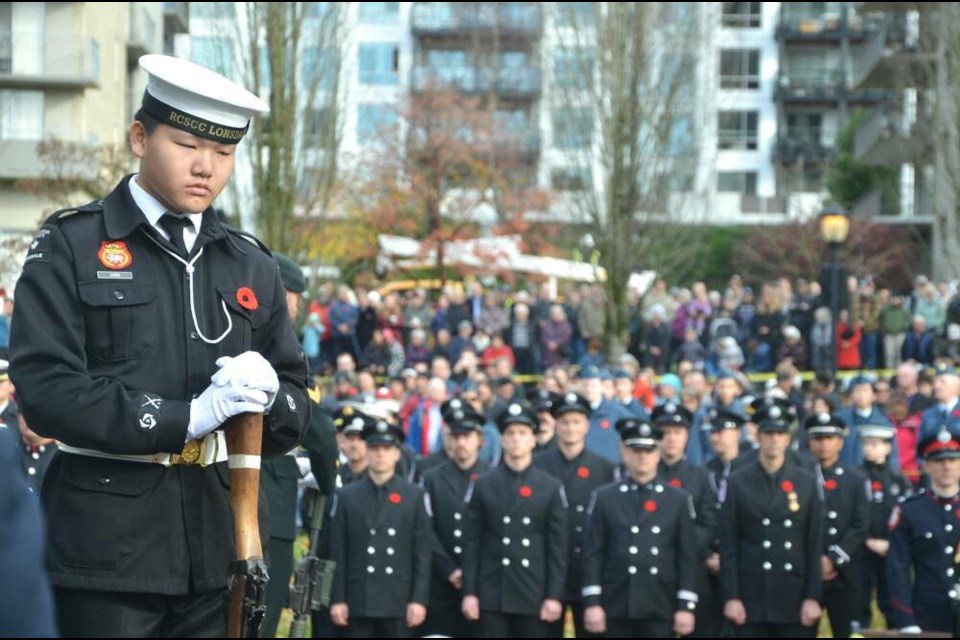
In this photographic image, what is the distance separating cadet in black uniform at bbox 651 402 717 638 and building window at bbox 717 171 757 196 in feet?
193

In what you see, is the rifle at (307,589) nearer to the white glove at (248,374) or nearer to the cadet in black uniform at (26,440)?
the cadet in black uniform at (26,440)

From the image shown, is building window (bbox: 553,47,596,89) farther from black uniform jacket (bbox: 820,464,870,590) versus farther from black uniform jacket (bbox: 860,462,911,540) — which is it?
black uniform jacket (bbox: 820,464,870,590)

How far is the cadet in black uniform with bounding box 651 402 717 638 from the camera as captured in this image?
500 inches

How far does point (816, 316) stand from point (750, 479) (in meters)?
13.6

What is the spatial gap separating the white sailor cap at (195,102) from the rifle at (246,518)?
0.79 meters

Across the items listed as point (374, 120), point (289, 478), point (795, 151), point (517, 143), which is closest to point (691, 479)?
point (289, 478)

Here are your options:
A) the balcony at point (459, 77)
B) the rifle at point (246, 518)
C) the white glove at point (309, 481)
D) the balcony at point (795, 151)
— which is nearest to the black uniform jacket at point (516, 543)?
the white glove at point (309, 481)

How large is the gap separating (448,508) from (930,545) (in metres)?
3.84

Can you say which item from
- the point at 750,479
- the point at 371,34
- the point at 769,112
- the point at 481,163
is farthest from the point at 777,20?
the point at 750,479

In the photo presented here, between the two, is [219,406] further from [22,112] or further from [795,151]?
[795,151]

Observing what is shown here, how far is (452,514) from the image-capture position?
13.2m

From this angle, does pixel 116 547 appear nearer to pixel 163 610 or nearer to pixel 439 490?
pixel 163 610

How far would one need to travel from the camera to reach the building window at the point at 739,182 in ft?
235

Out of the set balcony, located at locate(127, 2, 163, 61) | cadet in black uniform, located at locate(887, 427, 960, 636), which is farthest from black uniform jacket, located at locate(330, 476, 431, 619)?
balcony, located at locate(127, 2, 163, 61)
